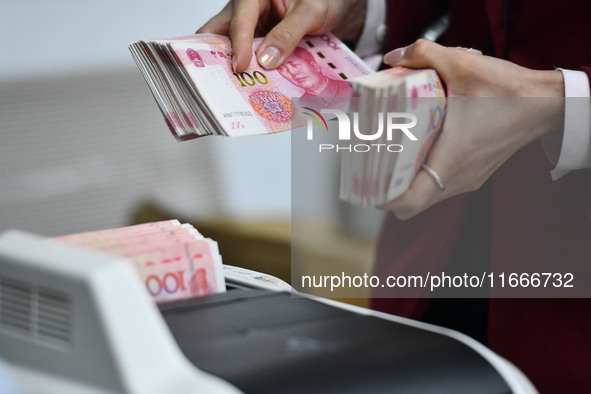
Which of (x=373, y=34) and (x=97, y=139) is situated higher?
(x=373, y=34)

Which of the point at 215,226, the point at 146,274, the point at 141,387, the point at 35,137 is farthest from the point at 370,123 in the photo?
the point at 35,137

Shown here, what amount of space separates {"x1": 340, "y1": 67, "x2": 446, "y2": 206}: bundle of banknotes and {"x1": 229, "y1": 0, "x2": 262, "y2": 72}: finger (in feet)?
1.07

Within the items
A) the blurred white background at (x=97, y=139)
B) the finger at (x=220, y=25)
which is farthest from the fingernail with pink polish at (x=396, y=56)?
the blurred white background at (x=97, y=139)

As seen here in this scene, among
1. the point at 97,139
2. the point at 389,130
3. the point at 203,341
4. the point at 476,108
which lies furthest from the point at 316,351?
the point at 97,139

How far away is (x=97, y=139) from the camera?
120 inches

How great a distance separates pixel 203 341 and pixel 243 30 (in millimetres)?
580

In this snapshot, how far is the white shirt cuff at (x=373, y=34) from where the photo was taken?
1.21 m

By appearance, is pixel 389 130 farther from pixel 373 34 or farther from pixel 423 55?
pixel 373 34

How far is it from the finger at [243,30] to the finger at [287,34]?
0.10 feet

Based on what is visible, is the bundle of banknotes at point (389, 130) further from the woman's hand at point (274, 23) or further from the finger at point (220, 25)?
the finger at point (220, 25)

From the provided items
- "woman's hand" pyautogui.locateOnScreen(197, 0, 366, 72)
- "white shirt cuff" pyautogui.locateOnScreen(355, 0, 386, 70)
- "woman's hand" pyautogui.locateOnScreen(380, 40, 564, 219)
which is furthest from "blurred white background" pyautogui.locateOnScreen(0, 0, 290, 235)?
"woman's hand" pyautogui.locateOnScreen(380, 40, 564, 219)

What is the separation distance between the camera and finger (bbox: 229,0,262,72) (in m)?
1.03

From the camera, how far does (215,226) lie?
9.78 ft

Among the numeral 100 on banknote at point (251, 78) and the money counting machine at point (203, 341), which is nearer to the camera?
the money counting machine at point (203, 341)
